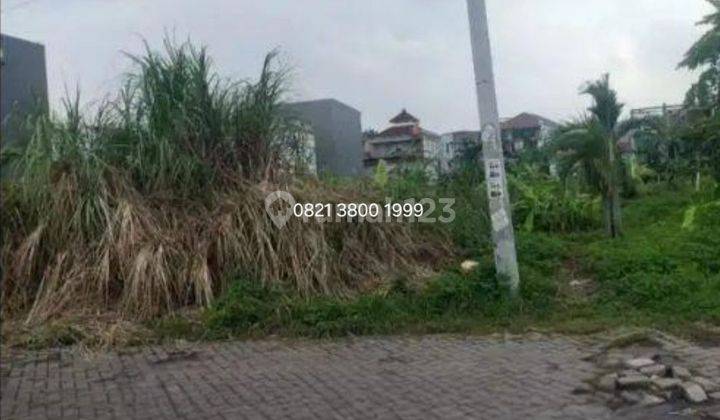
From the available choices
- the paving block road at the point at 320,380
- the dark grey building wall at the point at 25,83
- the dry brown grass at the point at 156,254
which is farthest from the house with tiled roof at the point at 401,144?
the paving block road at the point at 320,380

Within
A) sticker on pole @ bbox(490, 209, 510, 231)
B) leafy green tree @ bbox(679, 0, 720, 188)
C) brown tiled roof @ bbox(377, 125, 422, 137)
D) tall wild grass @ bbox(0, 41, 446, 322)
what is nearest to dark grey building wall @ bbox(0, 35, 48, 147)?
tall wild grass @ bbox(0, 41, 446, 322)

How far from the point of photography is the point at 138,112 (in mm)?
8883

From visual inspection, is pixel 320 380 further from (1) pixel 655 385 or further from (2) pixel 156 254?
(2) pixel 156 254

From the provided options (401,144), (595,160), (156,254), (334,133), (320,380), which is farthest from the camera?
(401,144)

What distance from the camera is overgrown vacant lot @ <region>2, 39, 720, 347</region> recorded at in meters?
7.29

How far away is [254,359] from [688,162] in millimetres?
14389

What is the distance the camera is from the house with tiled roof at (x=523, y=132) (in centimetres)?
2205

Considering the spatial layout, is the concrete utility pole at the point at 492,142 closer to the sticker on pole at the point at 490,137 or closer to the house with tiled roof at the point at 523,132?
the sticker on pole at the point at 490,137

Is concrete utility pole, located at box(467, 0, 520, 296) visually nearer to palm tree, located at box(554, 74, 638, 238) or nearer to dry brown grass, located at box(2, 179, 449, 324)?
dry brown grass, located at box(2, 179, 449, 324)

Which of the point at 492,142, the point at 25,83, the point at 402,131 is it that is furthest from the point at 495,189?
the point at 402,131

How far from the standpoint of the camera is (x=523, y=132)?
1036 inches

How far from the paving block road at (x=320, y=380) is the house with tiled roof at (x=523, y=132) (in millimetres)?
14806

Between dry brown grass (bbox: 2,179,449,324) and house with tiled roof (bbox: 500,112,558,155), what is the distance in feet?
42.7

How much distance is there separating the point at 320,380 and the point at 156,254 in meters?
2.93
